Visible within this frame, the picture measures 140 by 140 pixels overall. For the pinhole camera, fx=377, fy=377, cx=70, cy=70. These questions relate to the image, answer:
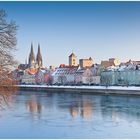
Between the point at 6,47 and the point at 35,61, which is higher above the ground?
the point at 35,61

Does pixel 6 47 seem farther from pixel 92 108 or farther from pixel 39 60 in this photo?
pixel 39 60

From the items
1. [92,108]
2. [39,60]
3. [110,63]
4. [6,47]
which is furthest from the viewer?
[39,60]

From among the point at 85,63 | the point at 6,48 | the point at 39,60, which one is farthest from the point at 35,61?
the point at 6,48

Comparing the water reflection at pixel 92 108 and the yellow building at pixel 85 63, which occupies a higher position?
the yellow building at pixel 85 63

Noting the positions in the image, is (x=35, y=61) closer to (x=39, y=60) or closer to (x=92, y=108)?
(x=39, y=60)

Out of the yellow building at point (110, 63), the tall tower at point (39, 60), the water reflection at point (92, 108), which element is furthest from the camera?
the tall tower at point (39, 60)

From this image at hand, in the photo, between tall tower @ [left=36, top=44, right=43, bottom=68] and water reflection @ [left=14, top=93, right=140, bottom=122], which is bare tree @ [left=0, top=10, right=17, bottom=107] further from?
tall tower @ [left=36, top=44, right=43, bottom=68]

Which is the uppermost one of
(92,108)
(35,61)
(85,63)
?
(35,61)

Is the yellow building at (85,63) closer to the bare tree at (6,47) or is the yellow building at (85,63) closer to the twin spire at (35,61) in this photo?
the twin spire at (35,61)

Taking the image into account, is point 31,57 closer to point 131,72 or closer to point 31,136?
point 131,72

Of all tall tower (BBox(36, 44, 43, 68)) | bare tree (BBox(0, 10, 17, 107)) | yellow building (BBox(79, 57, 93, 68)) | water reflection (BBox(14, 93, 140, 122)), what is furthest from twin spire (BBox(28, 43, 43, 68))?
bare tree (BBox(0, 10, 17, 107))

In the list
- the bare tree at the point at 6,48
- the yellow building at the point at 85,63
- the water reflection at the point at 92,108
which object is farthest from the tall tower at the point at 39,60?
the bare tree at the point at 6,48

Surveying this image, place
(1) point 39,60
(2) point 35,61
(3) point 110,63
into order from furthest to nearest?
(2) point 35,61, (1) point 39,60, (3) point 110,63

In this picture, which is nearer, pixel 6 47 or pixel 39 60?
pixel 6 47
